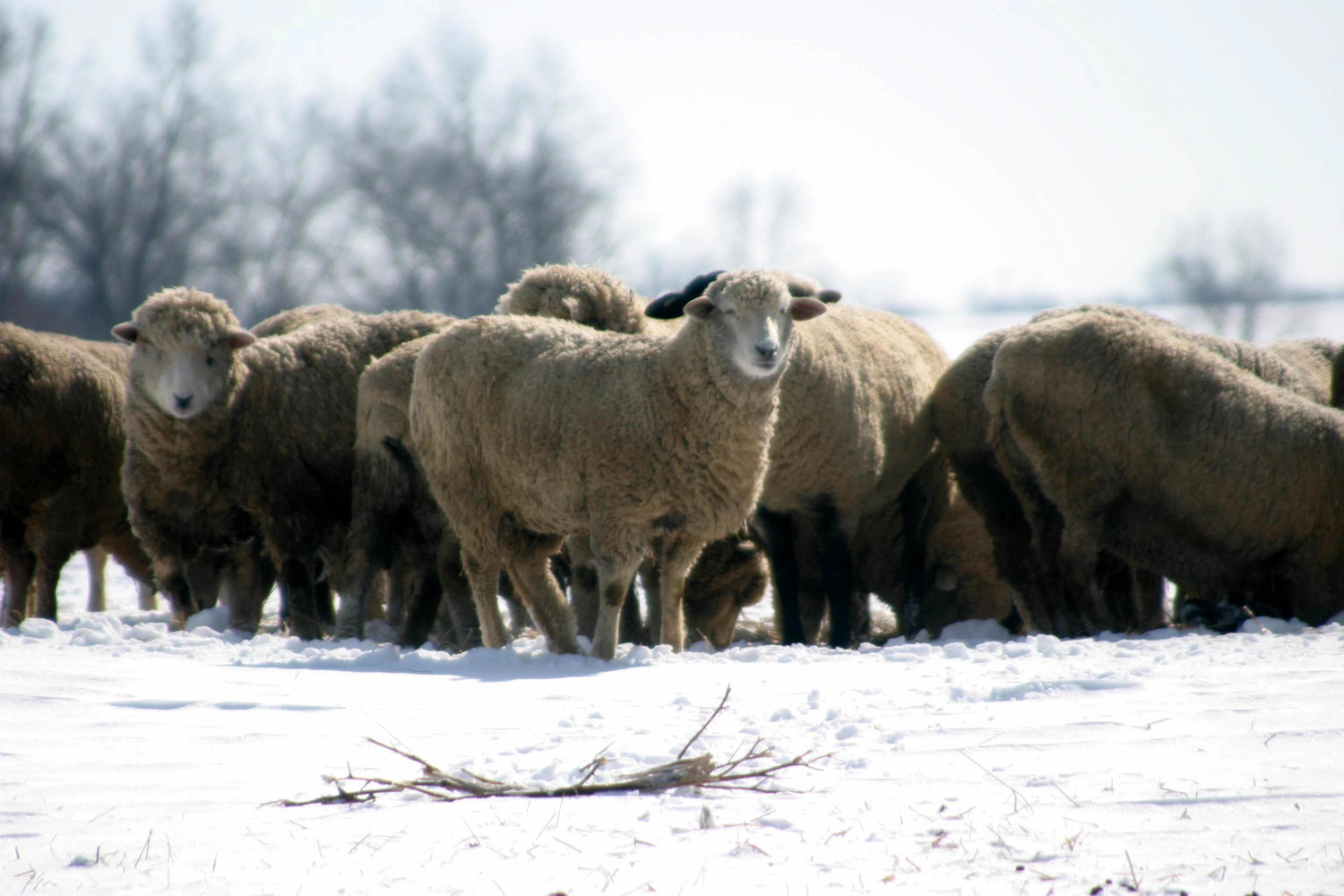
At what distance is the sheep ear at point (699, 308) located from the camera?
19.7 feet

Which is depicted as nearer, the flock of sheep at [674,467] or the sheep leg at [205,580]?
the flock of sheep at [674,467]

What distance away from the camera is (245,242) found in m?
32.6

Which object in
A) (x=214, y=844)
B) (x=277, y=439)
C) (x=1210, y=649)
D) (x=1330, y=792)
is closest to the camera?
(x=214, y=844)

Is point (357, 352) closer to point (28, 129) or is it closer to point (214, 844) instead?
point (214, 844)

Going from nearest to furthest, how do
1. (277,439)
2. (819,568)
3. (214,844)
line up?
(214,844), (277,439), (819,568)

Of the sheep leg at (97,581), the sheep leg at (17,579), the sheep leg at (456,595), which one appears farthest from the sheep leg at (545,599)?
the sheep leg at (97,581)

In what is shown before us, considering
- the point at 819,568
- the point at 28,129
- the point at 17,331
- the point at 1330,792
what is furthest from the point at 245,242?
→ the point at 1330,792

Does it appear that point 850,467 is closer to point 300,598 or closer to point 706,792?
point 300,598

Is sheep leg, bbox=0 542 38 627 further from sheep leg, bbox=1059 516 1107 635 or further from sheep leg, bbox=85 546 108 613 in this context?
sheep leg, bbox=1059 516 1107 635

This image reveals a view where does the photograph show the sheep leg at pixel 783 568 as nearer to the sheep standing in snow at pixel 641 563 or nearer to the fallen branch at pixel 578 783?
the sheep standing in snow at pixel 641 563

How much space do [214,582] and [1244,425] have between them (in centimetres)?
642

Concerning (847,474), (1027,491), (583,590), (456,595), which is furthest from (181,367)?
(1027,491)

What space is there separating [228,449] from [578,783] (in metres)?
4.92

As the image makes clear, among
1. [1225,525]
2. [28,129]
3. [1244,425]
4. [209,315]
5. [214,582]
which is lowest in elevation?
[214,582]
